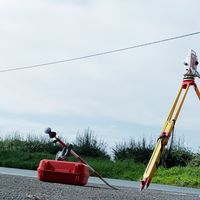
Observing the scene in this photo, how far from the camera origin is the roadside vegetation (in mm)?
14945

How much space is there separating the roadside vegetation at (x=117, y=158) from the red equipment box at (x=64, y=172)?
19.1ft

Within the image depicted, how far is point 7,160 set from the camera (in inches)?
686

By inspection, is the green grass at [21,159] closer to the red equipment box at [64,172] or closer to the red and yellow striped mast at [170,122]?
the red equipment box at [64,172]

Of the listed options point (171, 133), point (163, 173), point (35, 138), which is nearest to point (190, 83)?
point (171, 133)

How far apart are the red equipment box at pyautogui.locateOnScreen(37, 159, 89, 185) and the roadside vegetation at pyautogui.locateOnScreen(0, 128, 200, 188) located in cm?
583

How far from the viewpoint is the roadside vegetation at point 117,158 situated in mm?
14945

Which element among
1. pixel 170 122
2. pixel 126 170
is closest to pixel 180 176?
pixel 126 170

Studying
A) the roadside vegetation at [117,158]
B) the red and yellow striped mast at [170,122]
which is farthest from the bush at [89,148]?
the red and yellow striped mast at [170,122]

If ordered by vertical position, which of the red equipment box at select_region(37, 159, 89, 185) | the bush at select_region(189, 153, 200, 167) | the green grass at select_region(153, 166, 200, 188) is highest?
the bush at select_region(189, 153, 200, 167)

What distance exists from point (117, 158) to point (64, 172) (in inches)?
460

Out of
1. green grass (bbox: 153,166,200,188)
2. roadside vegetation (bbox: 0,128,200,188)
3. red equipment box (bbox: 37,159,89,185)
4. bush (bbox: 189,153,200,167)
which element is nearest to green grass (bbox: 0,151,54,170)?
roadside vegetation (bbox: 0,128,200,188)

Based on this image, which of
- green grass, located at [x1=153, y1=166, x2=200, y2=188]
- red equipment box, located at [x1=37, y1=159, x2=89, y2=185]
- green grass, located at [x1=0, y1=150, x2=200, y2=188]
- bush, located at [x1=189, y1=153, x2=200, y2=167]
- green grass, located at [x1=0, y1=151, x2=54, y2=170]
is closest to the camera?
red equipment box, located at [x1=37, y1=159, x2=89, y2=185]

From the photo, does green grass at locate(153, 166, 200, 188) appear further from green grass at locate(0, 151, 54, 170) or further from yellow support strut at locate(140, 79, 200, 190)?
yellow support strut at locate(140, 79, 200, 190)

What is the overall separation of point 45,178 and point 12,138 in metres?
14.3
